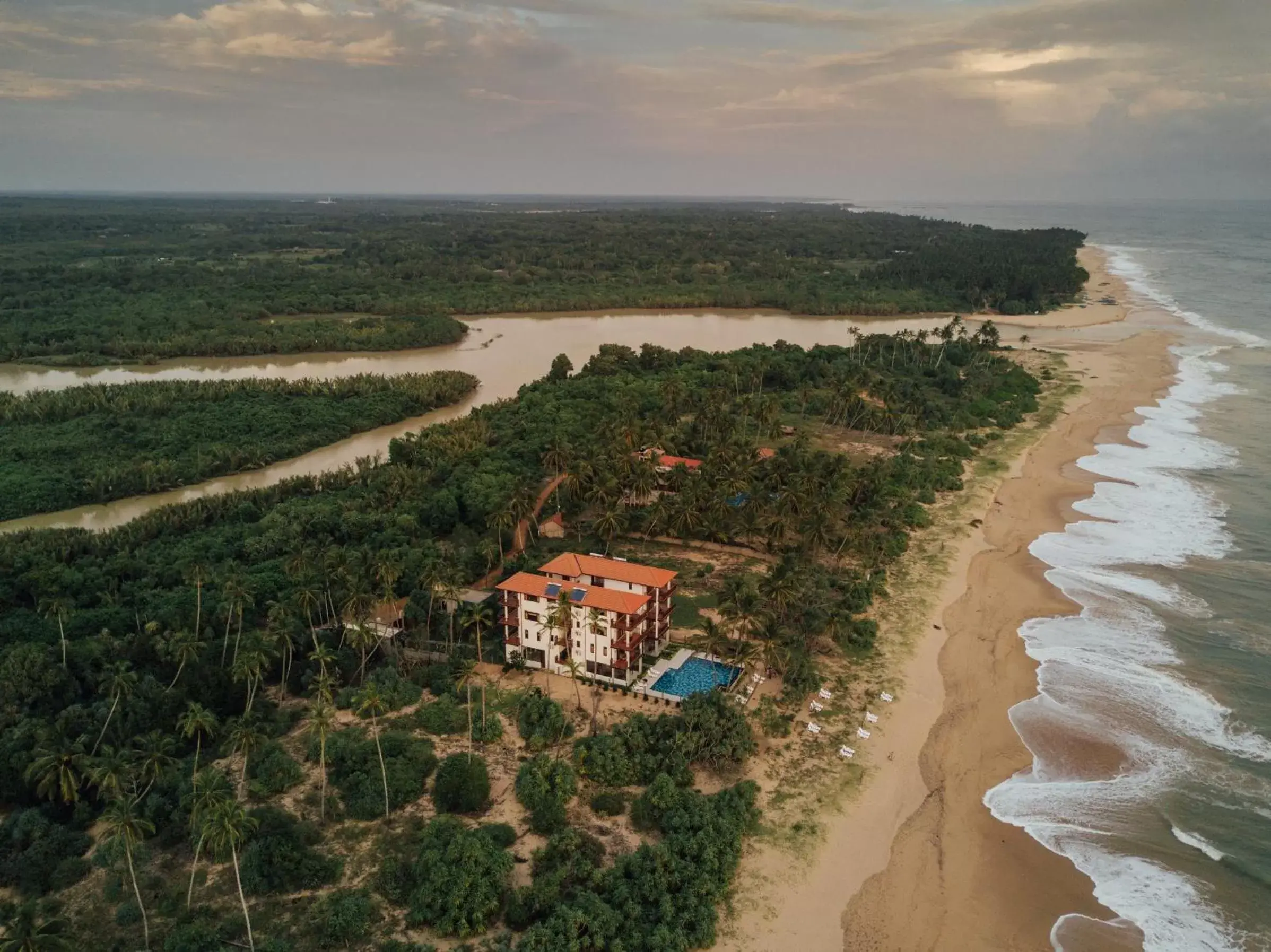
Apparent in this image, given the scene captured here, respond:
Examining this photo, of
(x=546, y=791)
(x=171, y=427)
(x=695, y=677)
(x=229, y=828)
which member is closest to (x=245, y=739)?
(x=229, y=828)

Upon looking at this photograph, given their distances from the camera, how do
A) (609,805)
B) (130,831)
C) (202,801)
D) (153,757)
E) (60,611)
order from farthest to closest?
(60,611) → (609,805) → (153,757) → (202,801) → (130,831)


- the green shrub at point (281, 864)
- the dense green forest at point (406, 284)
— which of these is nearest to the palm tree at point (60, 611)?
the green shrub at point (281, 864)

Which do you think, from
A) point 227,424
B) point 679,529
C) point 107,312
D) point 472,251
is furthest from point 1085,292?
point 107,312

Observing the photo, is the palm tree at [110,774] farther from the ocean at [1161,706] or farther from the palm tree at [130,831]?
the ocean at [1161,706]

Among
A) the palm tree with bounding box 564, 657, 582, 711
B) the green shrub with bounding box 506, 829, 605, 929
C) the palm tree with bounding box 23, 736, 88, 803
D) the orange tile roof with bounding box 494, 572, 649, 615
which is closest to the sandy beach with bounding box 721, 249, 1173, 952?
the green shrub with bounding box 506, 829, 605, 929

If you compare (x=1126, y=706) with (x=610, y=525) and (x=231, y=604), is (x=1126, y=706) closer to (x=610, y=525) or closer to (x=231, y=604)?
(x=610, y=525)

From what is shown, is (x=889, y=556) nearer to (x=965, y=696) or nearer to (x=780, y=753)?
(x=965, y=696)
